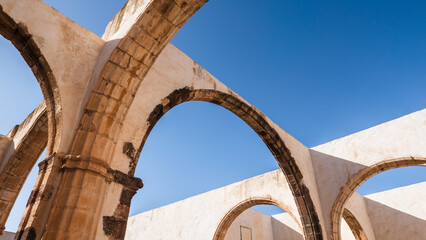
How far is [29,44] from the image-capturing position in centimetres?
300

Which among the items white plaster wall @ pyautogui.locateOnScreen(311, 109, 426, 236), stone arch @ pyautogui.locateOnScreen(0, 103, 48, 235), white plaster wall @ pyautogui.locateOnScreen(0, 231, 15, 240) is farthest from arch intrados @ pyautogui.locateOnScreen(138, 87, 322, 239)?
white plaster wall @ pyautogui.locateOnScreen(0, 231, 15, 240)

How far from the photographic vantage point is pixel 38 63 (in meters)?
3.06

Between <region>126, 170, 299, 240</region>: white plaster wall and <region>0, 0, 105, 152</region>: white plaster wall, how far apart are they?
642cm

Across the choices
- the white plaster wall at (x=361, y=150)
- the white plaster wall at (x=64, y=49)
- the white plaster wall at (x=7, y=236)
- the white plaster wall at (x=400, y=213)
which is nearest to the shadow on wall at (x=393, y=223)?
the white plaster wall at (x=400, y=213)

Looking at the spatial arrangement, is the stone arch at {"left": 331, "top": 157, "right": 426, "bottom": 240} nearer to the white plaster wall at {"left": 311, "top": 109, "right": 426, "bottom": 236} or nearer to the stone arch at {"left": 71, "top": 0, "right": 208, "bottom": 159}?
the white plaster wall at {"left": 311, "top": 109, "right": 426, "bottom": 236}

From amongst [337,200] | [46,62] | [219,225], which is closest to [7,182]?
[46,62]

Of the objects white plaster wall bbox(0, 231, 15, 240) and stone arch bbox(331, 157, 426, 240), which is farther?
white plaster wall bbox(0, 231, 15, 240)

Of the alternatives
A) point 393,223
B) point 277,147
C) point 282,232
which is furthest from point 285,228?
point 277,147

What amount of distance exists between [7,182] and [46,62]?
171 inches

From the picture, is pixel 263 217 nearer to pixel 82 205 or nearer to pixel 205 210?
pixel 205 210

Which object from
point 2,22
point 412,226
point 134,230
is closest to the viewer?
point 2,22

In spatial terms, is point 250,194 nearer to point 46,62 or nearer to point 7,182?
point 7,182

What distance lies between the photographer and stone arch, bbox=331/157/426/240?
20.1 feet

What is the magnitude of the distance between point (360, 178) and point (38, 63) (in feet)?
21.8
